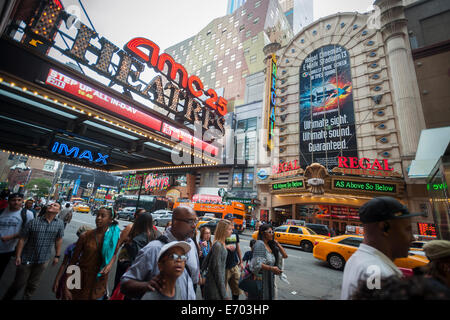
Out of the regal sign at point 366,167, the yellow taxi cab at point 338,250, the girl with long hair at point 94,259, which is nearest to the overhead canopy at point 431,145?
the yellow taxi cab at point 338,250

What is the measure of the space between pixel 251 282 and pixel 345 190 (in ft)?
59.7

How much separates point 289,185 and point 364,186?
6.72 metres

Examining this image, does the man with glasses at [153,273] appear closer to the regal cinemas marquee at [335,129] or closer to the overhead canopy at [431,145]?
the overhead canopy at [431,145]

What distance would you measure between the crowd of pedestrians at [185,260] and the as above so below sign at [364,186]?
17.2 meters

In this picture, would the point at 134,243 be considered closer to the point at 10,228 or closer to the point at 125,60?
the point at 10,228

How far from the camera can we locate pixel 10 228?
13.8ft

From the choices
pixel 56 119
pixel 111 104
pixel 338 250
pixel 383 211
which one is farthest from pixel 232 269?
pixel 56 119

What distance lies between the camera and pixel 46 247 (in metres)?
3.94

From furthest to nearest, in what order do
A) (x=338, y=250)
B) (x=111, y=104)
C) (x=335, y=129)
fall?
1. (x=335, y=129)
2. (x=338, y=250)
3. (x=111, y=104)

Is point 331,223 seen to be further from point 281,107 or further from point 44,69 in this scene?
point 44,69

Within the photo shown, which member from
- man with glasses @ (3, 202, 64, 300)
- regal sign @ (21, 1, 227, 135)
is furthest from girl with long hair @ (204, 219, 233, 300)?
regal sign @ (21, 1, 227, 135)

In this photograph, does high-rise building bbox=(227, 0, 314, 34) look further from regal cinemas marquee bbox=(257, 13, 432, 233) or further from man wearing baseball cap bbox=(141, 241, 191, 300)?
man wearing baseball cap bbox=(141, 241, 191, 300)

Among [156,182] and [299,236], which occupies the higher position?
[156,182]

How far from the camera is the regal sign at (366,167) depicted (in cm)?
1717
